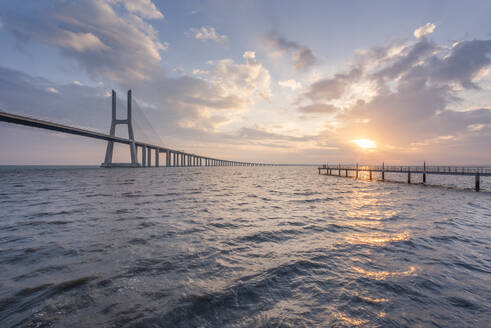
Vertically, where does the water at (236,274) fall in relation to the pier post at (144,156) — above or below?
below

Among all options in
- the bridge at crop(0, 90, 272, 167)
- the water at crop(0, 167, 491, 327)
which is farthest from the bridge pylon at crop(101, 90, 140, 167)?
the water at crop(0, 167, 491, 327)

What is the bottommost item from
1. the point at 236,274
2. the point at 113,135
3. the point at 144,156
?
the point at 236,274

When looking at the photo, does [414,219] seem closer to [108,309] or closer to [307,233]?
[307,233]

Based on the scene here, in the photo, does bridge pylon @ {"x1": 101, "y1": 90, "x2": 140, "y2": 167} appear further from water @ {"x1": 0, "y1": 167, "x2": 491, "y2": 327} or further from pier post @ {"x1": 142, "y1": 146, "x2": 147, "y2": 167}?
Result: water @ {"x1": 0, "y1": 167, "x2": 491, "y2": 327}

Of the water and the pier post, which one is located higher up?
the pier post

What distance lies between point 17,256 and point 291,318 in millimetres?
8239

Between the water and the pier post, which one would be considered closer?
the water

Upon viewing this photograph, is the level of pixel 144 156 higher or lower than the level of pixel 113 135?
lower

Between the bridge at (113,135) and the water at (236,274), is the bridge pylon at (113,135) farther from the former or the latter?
the water at (236,274)

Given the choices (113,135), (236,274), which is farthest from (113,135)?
(236,274)

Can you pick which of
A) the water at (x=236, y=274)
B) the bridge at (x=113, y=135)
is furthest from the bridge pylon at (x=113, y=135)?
the water at (x=236, y=274)

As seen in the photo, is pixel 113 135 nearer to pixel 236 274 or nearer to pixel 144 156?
pixel 144 156

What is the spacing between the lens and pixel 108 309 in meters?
3.97

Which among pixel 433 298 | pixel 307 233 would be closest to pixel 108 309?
pixel 433 298
